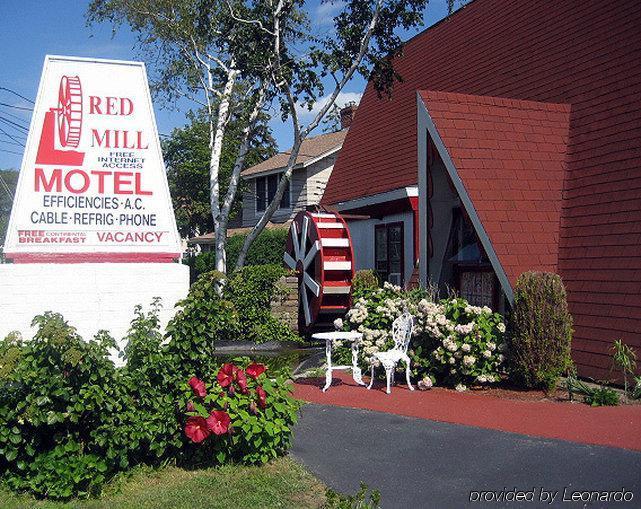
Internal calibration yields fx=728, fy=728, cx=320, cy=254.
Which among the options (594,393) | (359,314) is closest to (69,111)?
(359,314)

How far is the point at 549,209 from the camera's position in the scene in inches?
450

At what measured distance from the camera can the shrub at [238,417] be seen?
6117 millimetres

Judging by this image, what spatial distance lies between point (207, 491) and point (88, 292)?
2.31m

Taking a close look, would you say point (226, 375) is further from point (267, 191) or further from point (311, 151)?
point (267, 191)

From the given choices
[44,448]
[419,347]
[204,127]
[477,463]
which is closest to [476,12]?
[419,347]

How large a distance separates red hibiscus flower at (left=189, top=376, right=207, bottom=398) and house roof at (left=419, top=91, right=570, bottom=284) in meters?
5.38

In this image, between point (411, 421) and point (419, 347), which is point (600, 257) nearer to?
point (419, 347)

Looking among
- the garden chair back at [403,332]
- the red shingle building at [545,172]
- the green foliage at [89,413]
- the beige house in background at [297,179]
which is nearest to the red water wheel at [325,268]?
the red shingle building at [545,172]

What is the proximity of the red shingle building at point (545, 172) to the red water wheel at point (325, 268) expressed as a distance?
1.43m

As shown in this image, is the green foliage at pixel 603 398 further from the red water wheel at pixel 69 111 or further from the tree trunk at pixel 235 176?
the tree trunk at pixel 235 176

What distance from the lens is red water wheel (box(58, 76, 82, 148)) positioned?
7.06 metres

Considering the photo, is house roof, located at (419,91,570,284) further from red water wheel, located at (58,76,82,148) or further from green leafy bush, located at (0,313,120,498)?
green leafy bush, located at (0,313,120,498)

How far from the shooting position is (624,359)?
345 inches

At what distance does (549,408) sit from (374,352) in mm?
2965
